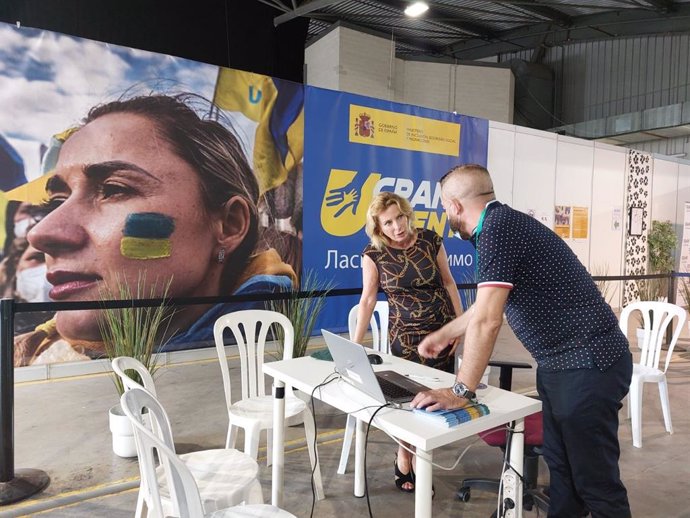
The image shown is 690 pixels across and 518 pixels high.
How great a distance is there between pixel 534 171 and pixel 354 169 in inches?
120

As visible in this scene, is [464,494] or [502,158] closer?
[464,494]

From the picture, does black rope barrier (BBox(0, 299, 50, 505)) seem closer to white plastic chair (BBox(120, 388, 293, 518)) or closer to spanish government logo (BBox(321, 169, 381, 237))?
white plastic chair (BBox(120, 388, 293, 518))

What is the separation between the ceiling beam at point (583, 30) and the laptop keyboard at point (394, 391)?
12.1 m

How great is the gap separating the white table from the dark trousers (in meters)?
0.10

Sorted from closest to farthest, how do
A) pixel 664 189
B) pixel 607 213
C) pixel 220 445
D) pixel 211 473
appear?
pixel 211 473 < pixel 220 445 < pixel 607 213 < pixel 664 189

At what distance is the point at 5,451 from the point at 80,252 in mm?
2172

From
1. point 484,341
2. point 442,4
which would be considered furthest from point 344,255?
point 442,4

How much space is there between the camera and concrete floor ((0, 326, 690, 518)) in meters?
2.36

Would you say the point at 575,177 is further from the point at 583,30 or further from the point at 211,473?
the point at 211,473

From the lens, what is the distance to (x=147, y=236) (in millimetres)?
4504

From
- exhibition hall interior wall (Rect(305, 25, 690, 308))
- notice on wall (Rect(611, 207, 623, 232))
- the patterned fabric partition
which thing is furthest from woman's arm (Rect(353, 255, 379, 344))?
the patterned fabric partition

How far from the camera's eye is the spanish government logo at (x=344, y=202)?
5.41 m

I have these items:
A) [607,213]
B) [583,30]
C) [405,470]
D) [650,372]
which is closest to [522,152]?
[607,213]

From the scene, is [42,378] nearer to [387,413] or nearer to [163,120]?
[163,120]
